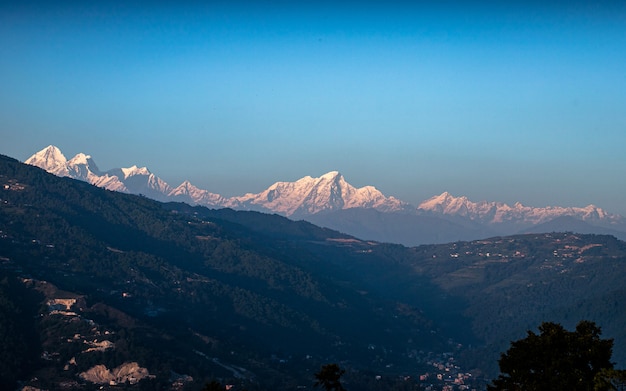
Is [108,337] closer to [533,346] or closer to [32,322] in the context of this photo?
[32,322]

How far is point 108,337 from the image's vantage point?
623 ft

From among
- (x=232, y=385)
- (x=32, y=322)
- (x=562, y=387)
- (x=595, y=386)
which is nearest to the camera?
(x=595, y=386)

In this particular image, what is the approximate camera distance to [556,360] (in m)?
76.2

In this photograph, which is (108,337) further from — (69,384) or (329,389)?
(329,389)

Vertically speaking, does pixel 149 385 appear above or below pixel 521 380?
below

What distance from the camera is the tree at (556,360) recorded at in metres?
73.9

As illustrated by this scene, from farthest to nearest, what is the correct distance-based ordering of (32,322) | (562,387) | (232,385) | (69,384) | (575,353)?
(32,322) → (232,385) → (69,384) → (575,353) → (562,387)

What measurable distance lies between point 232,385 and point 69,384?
3566cm

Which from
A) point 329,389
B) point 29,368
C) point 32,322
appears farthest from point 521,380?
point 32,322

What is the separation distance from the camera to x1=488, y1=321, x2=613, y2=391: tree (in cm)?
7388

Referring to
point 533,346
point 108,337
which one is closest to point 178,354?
point 108,337

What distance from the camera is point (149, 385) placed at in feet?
556

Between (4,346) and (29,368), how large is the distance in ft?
23.8

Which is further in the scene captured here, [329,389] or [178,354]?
[178,354]
